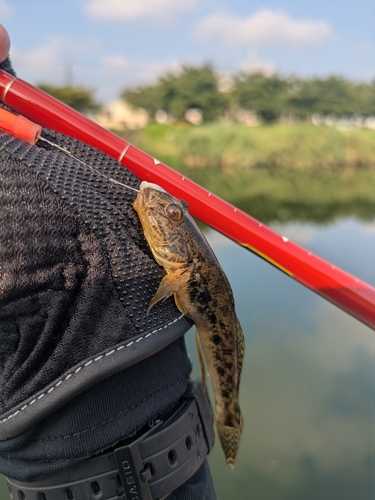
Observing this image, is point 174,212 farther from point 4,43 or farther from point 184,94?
point 184,94

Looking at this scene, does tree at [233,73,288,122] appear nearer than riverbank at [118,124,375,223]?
No

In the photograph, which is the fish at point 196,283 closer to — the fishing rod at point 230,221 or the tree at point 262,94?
the fishing rod at point 230,221

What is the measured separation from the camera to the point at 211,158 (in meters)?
18.0

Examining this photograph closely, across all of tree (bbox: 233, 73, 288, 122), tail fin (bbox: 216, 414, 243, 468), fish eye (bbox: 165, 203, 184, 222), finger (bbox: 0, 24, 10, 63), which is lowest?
tail fin (bbox: 216, 414, 243, 468)

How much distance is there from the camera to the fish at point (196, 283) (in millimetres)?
778

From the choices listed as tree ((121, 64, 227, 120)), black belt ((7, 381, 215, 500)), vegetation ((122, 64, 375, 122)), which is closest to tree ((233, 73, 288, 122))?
vegetation ((122, 64, 375, 122))

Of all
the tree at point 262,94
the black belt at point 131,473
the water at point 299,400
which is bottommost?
the water at point 299,400

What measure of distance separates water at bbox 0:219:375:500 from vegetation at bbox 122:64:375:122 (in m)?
21.5

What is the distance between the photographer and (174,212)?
0.86 metres

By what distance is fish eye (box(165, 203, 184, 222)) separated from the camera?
2.75ft

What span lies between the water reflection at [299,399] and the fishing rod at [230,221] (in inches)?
72.6

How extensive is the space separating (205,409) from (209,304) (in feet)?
0.71

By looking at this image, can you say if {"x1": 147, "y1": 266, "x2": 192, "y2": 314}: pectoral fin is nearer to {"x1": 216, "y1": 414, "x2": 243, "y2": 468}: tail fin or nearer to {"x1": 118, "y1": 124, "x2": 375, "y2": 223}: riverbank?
{"x1": 216, "y1": 414, "x2": 243, "y2": 468}: tail fin

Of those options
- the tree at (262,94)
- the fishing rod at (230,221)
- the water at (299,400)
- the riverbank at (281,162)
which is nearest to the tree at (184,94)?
the tree at (262,94)
